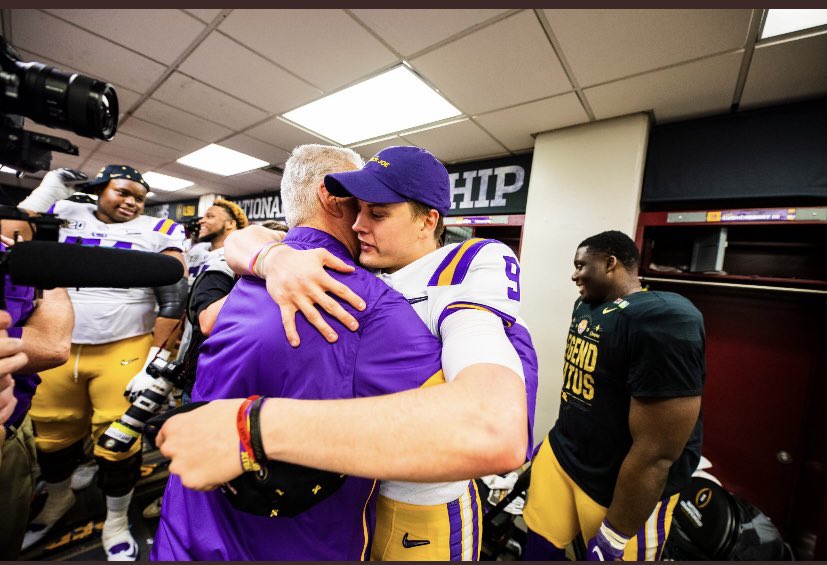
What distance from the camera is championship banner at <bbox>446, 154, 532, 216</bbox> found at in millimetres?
3725

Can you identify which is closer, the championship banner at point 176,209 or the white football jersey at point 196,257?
the white football jersey at point 196,257

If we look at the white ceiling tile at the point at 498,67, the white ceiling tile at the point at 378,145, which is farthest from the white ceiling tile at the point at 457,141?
the white ceiling tile at the point at 498,67

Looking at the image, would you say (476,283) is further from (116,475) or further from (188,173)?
(188,173)

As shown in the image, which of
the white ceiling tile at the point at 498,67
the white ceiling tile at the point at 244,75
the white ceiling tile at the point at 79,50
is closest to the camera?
the white ceiling tile at the point at 498,67

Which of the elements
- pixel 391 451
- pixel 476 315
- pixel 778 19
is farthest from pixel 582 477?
pixel 778 19

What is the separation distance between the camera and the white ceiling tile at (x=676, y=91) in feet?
6.98

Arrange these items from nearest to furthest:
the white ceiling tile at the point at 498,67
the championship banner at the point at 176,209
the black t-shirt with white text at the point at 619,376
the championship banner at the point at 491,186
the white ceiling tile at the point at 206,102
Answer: the black t-shirt with white text at the point at 619,376, the white ceiling tile at the point at 498,67, the white ceiling tile at the point at 206,102, the championship banner at the point at 491,186, the championship banner at the point at 176,209

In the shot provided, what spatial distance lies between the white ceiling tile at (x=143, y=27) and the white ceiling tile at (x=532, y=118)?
2.33m

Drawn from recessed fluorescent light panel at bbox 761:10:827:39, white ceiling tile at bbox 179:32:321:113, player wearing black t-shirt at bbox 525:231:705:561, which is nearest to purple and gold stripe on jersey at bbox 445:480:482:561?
player wearing black t-shirt at bbox 525:231:705:561

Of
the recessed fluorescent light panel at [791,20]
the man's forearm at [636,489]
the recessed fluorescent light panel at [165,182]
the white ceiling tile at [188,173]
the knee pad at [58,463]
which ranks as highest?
the recessed fluorescent light panel at [791,20]

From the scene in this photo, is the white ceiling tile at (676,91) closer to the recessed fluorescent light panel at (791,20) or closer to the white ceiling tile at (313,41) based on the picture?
the recessed fluorescent light panel at (791,20)

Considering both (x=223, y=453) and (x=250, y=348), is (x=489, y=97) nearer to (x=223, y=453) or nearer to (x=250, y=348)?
(x=250, y=348)

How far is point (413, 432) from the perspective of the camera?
43 cm

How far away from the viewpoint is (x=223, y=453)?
0.46 meters
